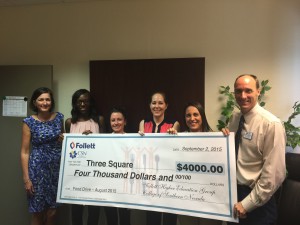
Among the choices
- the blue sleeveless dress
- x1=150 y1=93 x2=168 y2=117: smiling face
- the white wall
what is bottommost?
the blue sleeveless dress

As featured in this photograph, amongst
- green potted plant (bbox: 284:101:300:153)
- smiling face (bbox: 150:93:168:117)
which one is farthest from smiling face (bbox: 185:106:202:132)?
green potted plant (bbox: 284:101:300:153)

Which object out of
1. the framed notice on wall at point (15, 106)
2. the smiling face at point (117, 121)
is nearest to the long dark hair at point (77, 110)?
the smiling face at point (117, 121)

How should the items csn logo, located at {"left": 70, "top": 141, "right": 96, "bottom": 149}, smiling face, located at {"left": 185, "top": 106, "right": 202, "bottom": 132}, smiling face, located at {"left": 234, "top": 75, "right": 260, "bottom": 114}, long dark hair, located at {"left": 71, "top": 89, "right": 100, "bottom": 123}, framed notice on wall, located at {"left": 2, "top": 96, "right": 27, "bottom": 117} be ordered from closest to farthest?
smiling face, located at {"left": 234, "top": 75, "right": 260, "bottom": 114} < smiling face, located at {"left": 185, "top": 106, "right": 202, "bottom": 132} < csn logo, located at {"left": 70, "top": 141, "right": 96, "bottom": 149} < long dark hair, located at {"left": 71, "top": 89, "right": 100, "bottom": 123} < framed notice on wall, located at {"left": 2, "top": 96, "right": 27, "bottom": 117}

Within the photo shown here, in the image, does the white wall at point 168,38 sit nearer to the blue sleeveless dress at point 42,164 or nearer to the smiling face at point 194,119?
the blue sleeveless dress at point 42,164

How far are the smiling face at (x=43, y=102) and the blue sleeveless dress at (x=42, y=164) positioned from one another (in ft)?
0.40

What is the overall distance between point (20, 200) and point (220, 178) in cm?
238

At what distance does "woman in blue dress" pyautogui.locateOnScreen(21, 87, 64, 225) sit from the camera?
7.31ft

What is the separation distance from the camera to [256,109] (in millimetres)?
1561

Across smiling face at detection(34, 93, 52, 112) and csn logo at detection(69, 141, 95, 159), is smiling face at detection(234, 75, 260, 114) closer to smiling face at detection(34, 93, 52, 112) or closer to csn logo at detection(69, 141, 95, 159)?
csn logo at detection(69, 141, 95, 159)

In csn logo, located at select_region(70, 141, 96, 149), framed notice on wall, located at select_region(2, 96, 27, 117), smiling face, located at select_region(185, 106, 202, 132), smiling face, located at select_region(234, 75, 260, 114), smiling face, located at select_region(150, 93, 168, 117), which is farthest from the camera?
framed notice on wall, located at select_region(2, 96, 27, 117)

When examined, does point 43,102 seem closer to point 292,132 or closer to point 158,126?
point 158,126

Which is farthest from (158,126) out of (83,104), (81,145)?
(83,104)

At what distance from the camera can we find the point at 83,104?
8.09 feet

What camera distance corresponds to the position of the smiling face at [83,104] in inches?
97.0
